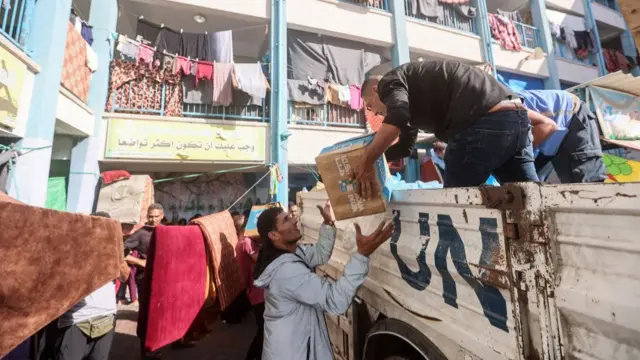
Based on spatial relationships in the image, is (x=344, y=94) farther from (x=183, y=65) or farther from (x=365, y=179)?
(x=365, y=179)

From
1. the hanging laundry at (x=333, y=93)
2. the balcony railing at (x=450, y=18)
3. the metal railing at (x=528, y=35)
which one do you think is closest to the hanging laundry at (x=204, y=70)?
the hanging laundry at (x=333, y=93)

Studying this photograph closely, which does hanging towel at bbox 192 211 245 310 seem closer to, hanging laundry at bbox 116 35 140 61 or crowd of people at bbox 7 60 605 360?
crowd of people at bbox 7 60 605 360

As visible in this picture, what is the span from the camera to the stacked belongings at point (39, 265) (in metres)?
1.00

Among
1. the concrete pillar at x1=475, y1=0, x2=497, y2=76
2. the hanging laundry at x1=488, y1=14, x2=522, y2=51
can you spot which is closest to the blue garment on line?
the concrete pillar at x1=475, y1=0, x2=497, y2=76

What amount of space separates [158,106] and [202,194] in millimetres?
3015

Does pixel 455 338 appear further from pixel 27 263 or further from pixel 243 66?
pixel 243 66

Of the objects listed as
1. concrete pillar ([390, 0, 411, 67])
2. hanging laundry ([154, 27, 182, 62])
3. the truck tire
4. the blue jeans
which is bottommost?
the truck tire

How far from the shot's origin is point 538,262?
0.87 m

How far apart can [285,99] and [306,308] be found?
6979 millimetres

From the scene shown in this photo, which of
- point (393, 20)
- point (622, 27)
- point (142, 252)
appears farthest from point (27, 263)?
point (622, 27)

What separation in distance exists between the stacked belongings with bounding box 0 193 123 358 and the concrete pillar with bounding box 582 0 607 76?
1725 centimetres

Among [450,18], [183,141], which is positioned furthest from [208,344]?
[450,18]

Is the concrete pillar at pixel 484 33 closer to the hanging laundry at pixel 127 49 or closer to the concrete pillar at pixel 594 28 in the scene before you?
the concrete pillar at pixel 594 28

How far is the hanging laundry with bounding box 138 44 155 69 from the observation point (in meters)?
7.13
